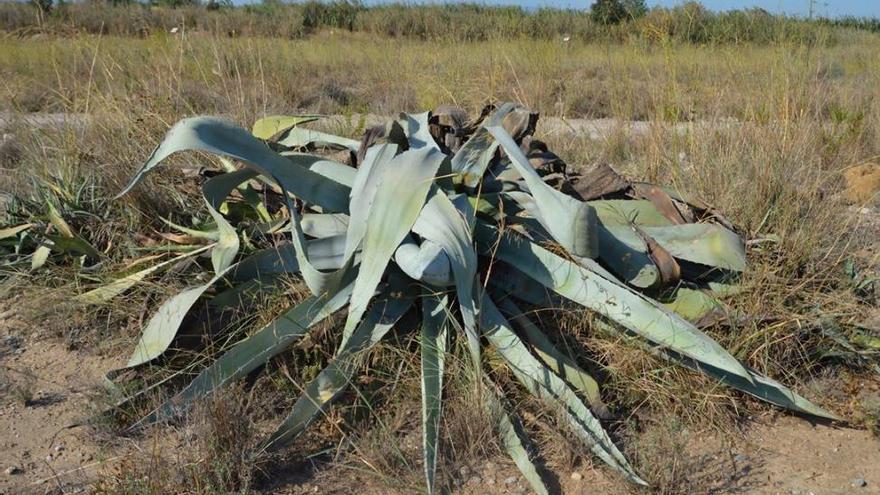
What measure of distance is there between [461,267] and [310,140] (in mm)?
1464

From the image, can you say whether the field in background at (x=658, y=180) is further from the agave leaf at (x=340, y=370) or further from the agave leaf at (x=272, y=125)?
the agave leaf at (x=272, y=125)

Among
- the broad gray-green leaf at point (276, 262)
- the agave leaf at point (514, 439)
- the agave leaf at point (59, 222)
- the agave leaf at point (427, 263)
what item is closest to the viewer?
the agave leaf at point (514, 439)

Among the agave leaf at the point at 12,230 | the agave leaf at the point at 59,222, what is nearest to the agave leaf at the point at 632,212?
the agave leaf at the point at 59,222

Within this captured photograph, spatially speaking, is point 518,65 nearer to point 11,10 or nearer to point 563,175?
point 563,175

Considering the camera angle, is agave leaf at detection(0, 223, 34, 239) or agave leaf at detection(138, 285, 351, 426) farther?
agave leaf at detection(0, 223, 34, 239)

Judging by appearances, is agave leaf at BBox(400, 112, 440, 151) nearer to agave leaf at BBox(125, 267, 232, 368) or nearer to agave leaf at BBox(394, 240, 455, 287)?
agave leaf at BBox(394, 240, 455, 287)

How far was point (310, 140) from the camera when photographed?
3834mm

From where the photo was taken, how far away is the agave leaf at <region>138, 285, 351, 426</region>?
271 centimetres

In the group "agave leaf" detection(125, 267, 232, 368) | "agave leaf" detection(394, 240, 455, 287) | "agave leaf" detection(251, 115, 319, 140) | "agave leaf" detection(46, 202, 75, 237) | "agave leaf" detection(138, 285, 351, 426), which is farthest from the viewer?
"agave leaf" detection(251, 115, 319, 140)

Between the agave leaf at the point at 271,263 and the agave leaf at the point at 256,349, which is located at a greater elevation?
the agave leaf at the point at 271,263

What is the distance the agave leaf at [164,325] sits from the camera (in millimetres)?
2883

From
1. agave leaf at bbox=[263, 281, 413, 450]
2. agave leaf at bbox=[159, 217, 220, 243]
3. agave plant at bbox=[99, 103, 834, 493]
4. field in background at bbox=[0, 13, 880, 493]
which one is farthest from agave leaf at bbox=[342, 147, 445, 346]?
agave leaf at bbox=[159, 217, 220, 243]

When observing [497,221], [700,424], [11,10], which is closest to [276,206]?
[497,221]

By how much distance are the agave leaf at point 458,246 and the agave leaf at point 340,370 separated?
1.12 ft
